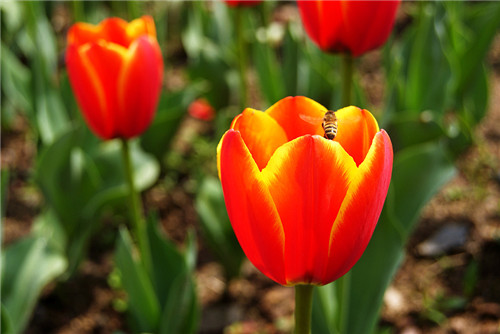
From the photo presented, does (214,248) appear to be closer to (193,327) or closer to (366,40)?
(193,327)

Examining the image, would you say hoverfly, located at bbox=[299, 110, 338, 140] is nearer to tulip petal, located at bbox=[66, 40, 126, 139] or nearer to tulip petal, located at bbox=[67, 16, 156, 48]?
tulip petal, located at bbox=[66, 40, 126, 139]

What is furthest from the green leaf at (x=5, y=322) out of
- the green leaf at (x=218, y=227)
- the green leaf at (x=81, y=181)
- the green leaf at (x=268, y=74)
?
the green leaf at (x=268, y=74)

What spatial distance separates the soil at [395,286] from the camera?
74.0 inches

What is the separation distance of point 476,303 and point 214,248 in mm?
728

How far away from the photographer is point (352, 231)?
768 millimetres

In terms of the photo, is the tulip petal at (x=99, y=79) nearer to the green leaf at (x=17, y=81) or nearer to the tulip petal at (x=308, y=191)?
the tulip petal at (x=308, y=191)

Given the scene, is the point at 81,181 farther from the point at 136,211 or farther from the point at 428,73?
the point at 428,73

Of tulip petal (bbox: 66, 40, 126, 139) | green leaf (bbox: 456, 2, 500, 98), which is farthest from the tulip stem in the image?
green leaf (bbox: 456, 2, 500, 98)

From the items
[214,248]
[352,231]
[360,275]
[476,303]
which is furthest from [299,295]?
[476,303]

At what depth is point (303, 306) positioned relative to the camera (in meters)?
0.85

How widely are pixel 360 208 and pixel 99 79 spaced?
0.78m

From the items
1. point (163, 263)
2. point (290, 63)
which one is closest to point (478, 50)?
point (290, 63)

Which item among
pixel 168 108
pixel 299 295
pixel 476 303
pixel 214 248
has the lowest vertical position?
pixel 476 303

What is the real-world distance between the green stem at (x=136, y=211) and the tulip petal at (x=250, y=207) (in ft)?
2.17
